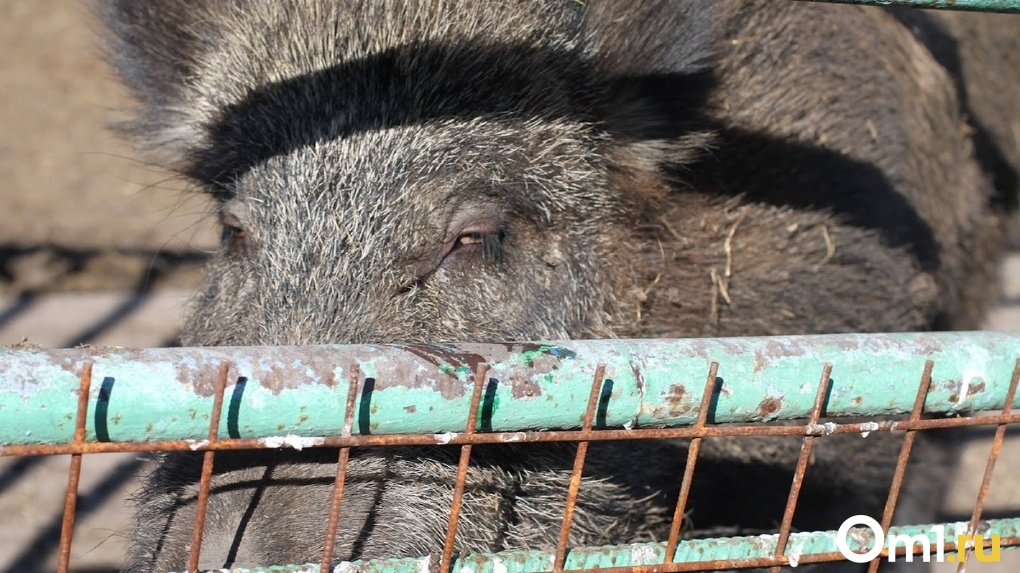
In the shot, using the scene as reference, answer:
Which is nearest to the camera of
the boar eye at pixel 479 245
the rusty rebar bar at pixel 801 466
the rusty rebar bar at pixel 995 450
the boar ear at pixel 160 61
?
the rusty rebar bar at pixel 801 466

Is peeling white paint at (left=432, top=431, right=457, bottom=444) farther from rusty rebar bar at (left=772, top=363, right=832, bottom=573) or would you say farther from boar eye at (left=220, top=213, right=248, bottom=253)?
boar eye at (left=220, top=213, right=248, bottom=253)

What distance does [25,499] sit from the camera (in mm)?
4855

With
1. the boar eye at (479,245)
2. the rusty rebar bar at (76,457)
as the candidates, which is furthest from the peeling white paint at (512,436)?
the boar eye at (479,245)

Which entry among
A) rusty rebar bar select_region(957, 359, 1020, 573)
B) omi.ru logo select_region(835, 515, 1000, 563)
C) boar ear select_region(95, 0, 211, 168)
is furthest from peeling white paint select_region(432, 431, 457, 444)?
boar ear select_region(95, 0, 211, 168)

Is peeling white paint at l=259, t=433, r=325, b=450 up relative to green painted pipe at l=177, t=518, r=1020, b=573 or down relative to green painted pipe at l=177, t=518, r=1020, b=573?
up

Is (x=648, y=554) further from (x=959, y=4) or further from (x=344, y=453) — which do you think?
(x=959, y=4)

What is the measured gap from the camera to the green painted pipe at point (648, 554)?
5.49 ft

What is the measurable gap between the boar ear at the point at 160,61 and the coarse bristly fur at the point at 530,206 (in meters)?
0.01

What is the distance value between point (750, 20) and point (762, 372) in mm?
2245

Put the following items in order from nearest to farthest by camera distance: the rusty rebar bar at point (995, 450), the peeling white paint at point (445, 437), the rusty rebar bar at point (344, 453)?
the rusty rebar bar at point (344, 453) < the peeling white paint at point (445, 437) < the rusty rebar bar at point (995, 450)

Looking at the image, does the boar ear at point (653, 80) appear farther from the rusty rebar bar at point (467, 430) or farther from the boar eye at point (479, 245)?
the rusty rebar bar at point (467, 430)

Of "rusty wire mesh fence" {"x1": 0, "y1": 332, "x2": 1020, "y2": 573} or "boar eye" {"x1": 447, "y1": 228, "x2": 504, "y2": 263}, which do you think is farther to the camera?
"boar eye" {"x1": 447, "y1": 228, "x2": 504, "y2": 263}

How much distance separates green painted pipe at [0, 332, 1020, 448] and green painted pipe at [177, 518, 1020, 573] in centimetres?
24

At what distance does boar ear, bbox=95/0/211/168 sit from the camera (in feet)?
11.4
